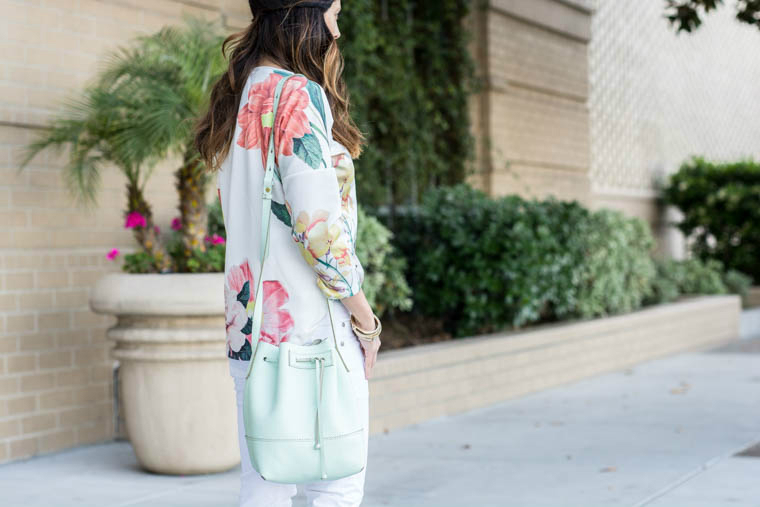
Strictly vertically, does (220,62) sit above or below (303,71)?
above

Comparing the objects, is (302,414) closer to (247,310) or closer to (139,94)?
(247,310)

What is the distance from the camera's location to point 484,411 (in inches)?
265

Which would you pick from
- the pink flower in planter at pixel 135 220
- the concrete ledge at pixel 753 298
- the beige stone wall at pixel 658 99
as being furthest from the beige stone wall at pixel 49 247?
the concrete ledge at pixel 753 298

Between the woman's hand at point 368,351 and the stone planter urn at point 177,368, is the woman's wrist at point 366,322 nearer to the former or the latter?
the woman's hand at point 368,351

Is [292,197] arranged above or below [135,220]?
below

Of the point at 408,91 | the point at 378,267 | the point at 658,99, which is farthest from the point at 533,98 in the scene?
the point at 658,99

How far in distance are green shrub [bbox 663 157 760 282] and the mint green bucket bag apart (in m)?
12.6

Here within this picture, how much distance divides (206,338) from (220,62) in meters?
1.34

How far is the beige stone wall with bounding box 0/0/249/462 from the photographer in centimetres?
509

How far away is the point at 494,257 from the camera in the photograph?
7.58m

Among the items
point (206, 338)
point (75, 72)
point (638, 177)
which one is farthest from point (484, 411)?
point (638, 177)

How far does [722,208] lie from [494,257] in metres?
7.83

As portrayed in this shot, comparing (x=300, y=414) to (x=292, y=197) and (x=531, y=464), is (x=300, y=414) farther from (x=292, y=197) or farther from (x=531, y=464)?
(x=531, y=464)

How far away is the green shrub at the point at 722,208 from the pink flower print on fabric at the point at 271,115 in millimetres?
12575
